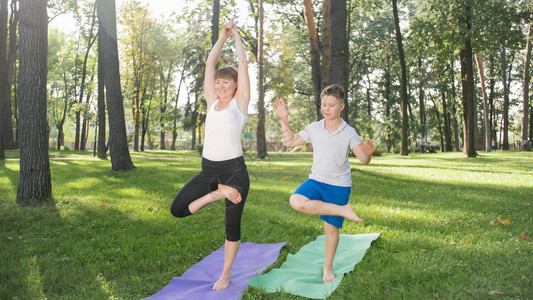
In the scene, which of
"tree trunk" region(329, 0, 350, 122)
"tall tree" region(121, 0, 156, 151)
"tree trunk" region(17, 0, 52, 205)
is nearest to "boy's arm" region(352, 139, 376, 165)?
"tree trunk" region(17, 0, 52, 205)

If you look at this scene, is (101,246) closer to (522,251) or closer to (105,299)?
(105,299)

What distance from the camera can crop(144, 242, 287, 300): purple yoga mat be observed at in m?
4.27

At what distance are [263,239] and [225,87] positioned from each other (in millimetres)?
3394

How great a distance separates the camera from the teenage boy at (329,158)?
4.03 metres

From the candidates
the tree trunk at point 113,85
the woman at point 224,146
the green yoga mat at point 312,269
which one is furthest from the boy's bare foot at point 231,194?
the tree trunk at point 113,85

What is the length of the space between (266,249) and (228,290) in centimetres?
165

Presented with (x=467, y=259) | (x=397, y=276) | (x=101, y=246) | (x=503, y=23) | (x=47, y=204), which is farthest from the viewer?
(x=503, y=23)

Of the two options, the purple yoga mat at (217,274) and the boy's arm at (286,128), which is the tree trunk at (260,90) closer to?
the purple yoga mat at (217,274)

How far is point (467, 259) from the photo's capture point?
16.7ft

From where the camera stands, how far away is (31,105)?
7.93 m

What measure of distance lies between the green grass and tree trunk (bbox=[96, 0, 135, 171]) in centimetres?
241

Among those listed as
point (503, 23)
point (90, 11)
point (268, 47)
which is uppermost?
point (90, 11)

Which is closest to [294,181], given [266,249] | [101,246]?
[266,249]

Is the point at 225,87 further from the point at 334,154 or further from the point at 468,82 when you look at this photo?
the point at 468,82
